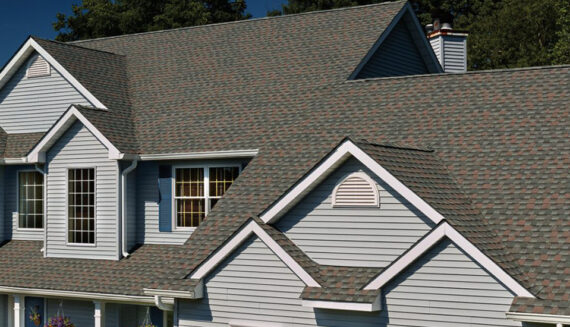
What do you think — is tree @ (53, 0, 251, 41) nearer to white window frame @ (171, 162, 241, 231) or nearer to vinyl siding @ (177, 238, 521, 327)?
white window frame @ (171, 162, 241, 231)

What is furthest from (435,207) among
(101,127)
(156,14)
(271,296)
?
(156,14)

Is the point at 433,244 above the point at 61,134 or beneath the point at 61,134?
beneath

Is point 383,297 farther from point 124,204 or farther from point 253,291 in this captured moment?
point 124,204

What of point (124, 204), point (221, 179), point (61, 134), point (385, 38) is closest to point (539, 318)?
point (221, 179)

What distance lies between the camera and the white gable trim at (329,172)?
1420cm

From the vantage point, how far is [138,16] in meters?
48.1

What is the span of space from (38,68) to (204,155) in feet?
21.4

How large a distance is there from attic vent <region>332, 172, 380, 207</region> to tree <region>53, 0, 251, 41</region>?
3326 centimetres

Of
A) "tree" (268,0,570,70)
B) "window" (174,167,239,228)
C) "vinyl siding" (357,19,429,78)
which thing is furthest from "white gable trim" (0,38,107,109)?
"tree" (268,0,570,70)

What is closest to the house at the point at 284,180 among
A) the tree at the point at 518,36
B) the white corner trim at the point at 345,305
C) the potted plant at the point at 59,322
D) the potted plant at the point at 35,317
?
the white corner trim at the point at 345,305

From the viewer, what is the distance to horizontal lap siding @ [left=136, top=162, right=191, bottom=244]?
20656mm

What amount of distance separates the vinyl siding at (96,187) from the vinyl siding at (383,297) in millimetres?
4782

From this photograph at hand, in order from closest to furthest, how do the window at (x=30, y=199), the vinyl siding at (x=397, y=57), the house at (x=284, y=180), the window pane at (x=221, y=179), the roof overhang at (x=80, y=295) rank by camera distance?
the house at (x=284, y=180) < the roof overhang at (x=80, y=295) < the window pane at (x=221, y=179) < the vinyl siding at (x=397, y=57) < the window at (x=30, y=199)

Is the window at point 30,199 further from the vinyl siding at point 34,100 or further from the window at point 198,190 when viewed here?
the window at point 198,190
